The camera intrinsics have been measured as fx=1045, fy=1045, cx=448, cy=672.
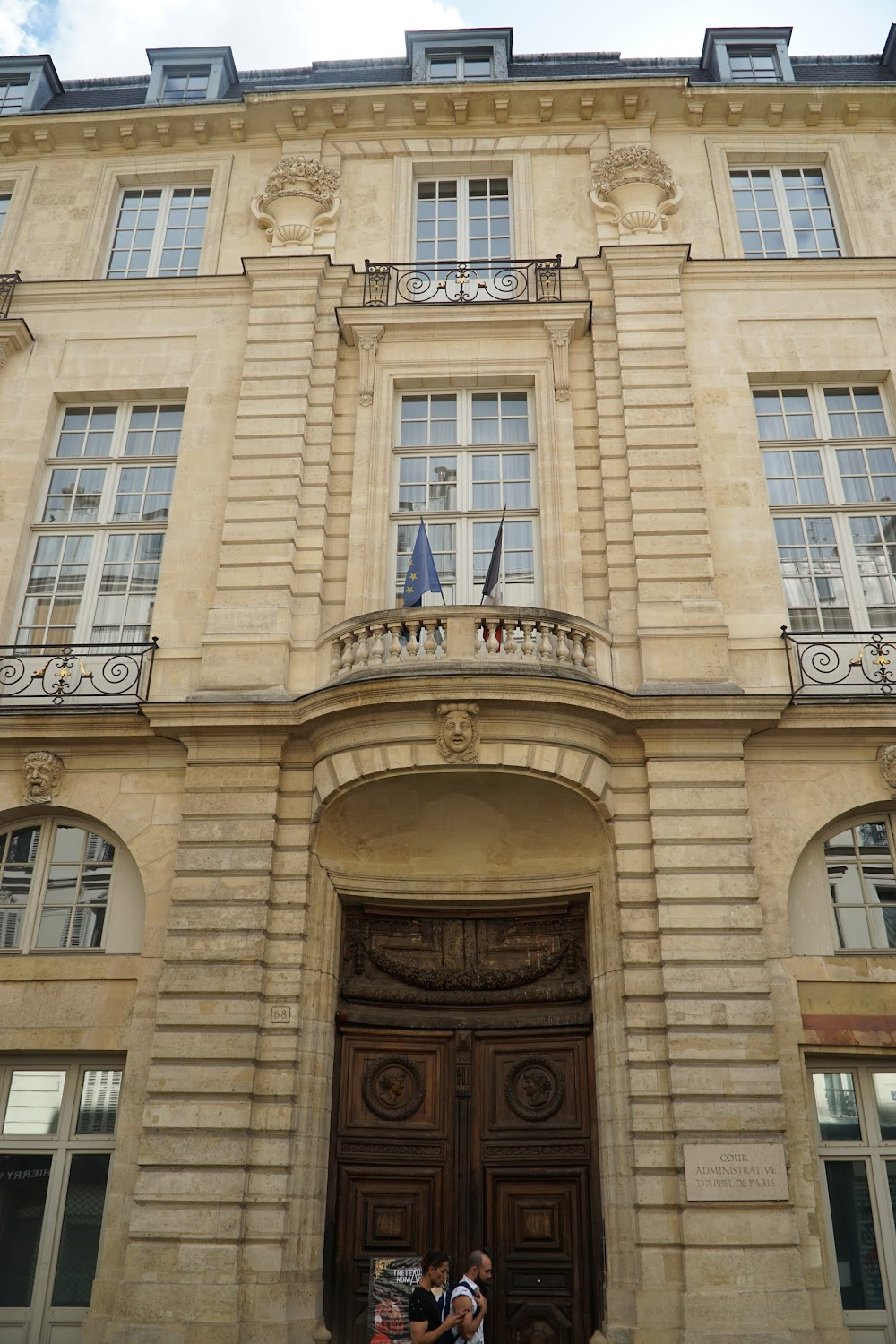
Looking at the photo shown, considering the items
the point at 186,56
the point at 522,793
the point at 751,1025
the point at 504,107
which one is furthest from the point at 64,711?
the point at 186,56

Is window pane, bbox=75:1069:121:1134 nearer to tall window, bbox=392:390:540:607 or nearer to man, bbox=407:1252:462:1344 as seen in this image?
man, bbox=407:1252:462:1344

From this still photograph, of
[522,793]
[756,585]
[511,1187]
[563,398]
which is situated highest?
[563,398]

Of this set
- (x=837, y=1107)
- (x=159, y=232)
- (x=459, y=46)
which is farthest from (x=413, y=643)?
(x=459, y=46)

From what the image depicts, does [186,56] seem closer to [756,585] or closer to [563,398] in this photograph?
[563,398]

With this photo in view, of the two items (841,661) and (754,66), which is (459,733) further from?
(754,66)

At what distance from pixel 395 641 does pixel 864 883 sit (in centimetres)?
469

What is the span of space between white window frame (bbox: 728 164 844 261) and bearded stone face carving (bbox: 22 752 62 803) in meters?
9.43

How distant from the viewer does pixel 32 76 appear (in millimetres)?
15047

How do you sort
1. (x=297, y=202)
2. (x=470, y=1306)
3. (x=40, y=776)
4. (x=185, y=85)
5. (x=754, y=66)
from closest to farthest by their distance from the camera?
(x=470, y=1306), (x=40, y=776), (x=297, y=202), (x=754, y=66), (x=185, y=85)

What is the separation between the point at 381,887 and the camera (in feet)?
31.6

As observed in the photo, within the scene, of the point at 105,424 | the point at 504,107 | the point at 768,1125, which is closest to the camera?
the point at 768,1125

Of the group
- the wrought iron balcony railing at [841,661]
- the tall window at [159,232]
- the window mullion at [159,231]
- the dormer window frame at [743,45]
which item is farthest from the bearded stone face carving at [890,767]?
the dormer window frame at [743,45]

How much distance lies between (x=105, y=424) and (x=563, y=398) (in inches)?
205

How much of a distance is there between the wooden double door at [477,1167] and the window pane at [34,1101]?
2385mm
